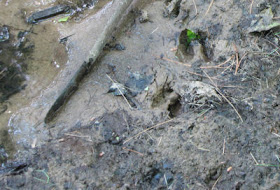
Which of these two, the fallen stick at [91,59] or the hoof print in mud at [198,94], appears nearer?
the hoof print in mud at [198,94]

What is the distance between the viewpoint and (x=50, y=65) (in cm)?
367

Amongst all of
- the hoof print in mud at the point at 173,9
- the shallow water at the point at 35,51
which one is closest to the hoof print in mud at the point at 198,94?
the hoof print in mud at the point at 173,9

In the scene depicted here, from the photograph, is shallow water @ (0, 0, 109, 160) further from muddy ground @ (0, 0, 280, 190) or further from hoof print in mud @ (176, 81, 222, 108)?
hoof print in mud @ (176, 81, 222, 108)

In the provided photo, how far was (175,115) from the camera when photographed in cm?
296

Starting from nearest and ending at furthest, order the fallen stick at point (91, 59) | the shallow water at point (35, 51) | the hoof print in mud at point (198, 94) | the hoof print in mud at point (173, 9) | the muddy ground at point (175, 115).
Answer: the muddy ground at point (175, 115) → the hoof print in mud at point (198, 94) → the fallen stick at point (91, 59) → the shallow water at point (35, 51) → the hoof print in mud at point (173, 9)

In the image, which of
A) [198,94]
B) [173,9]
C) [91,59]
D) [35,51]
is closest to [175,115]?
[198,94]

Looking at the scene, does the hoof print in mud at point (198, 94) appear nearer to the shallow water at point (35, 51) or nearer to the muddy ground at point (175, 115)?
the muddy ground at point (175, 115)

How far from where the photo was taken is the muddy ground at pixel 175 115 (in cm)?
244

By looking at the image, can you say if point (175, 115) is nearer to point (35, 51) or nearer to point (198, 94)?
point (198, 94)

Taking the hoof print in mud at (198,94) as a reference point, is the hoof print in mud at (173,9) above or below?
above

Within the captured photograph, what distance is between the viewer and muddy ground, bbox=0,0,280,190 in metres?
Answer: 2.44

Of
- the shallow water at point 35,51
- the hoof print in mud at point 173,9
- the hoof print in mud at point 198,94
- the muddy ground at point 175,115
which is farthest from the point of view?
the hoof print in mud at point 173,9

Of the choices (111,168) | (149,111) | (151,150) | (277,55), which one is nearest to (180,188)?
(151,150)

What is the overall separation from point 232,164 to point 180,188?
51 centimetres
